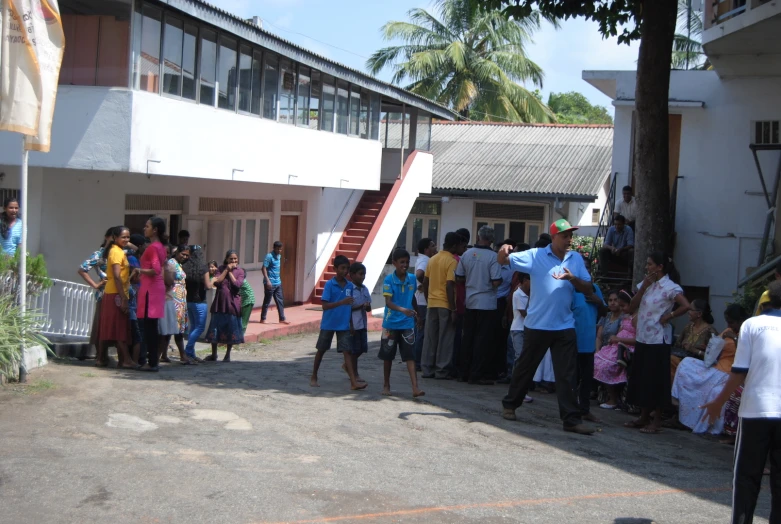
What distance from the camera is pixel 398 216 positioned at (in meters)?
24.5

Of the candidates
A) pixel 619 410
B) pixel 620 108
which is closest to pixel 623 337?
pixel 619 410

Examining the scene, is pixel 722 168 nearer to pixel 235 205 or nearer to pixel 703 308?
pixel 703 308

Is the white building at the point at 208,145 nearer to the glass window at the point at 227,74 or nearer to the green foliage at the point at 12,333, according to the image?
the glass window at the point at 227,74

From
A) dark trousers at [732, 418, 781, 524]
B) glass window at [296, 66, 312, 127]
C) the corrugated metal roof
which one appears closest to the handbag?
dark trousers at [732, 418, 781, 524]

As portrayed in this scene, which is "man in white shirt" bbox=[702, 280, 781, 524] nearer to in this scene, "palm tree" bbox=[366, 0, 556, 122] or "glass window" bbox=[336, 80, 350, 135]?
"glass window" bbox=[336, 80, 350, 135]

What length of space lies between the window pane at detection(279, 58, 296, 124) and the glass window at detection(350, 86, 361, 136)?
3170mm

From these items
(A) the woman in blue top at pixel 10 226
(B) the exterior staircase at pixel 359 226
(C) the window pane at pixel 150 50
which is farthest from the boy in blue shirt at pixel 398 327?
(B) the exterior staircase at pixel 359 226

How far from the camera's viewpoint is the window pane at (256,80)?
17.5 m

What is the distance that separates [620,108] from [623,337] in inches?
323

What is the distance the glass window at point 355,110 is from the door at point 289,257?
2.70 m

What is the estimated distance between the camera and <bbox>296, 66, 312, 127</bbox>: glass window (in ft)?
64.4

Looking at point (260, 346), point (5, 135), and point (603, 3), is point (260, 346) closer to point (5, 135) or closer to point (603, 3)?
point (5, 135)

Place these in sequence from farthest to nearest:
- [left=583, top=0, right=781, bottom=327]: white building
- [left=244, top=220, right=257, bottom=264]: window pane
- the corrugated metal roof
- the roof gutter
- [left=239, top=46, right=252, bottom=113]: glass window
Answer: the corrugated metal roof < [left=244, top=220, right=257, bottom=264]: window pane < [left=239, top=46, right=252, bottom=113]: glass window < [left=583, top=0, right=781, bottom=327]: white building < the roof gutter

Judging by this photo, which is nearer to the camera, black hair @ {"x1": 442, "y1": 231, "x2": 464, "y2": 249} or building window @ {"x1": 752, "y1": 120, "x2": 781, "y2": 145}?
black hair @ {"x1": 442, "y1": 231, "x2": 464, "y2": 249}
